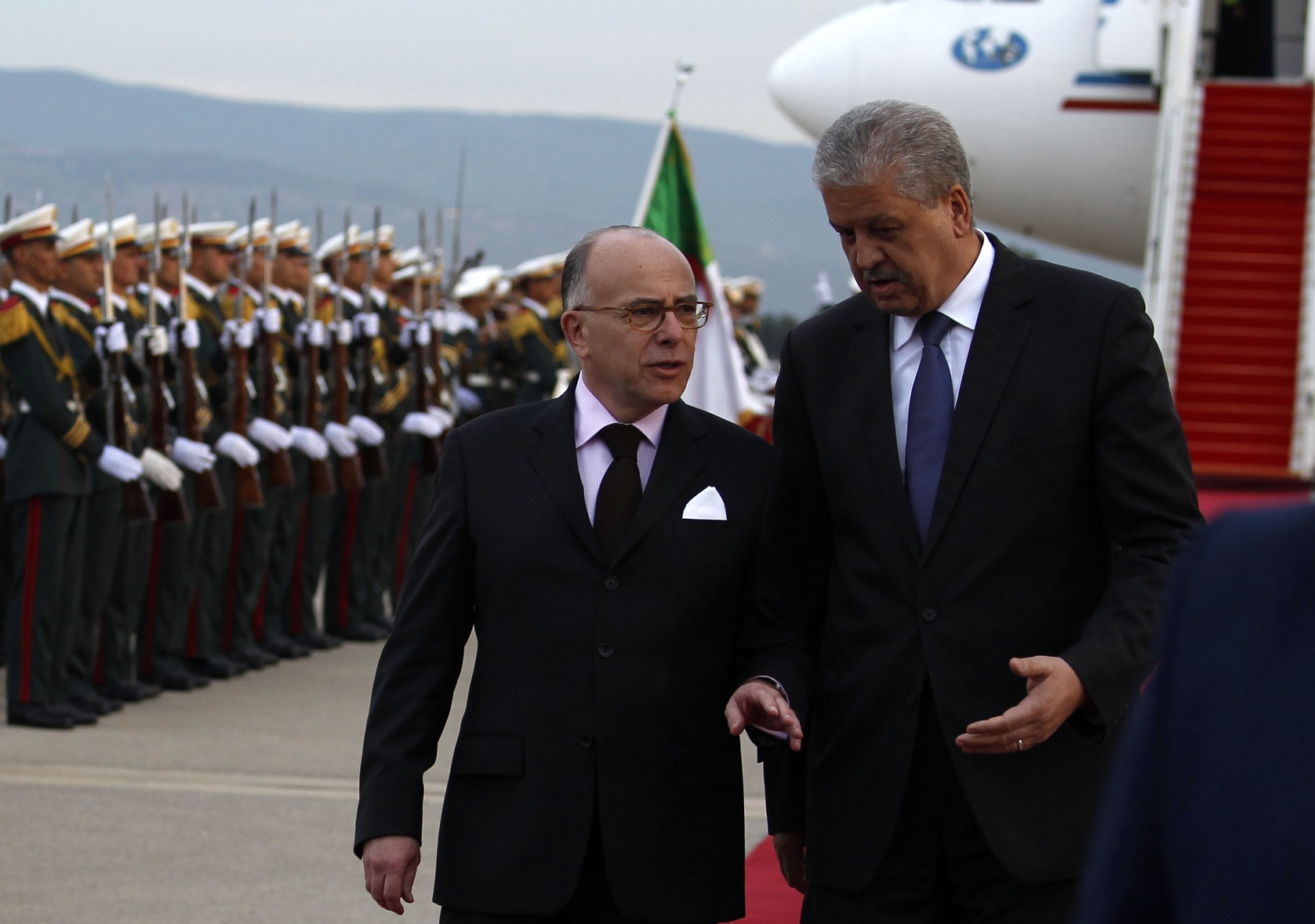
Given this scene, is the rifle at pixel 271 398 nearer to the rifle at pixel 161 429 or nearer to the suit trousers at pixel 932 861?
the rifle at pixel 161 429

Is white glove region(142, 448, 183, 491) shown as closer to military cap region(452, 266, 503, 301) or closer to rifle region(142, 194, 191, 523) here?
rifle region(142, 194, 191, 523)

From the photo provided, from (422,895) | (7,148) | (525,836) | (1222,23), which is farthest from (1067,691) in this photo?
(7,148)

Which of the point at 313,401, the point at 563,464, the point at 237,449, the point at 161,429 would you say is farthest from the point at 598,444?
the point at 313,401

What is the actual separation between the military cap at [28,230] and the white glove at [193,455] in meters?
1.09

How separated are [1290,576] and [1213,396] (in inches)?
519

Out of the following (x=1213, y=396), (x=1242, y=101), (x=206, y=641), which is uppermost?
(x=1242, y=101)

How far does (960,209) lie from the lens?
2543 millimetres

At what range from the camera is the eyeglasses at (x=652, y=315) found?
106 inches

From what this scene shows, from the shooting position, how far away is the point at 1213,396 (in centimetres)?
1367

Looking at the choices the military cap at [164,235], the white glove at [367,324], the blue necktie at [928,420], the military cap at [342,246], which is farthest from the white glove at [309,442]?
the blue necktie at [928,420]

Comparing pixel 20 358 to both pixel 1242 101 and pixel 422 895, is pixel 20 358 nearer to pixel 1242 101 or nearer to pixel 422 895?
pixel 422 895

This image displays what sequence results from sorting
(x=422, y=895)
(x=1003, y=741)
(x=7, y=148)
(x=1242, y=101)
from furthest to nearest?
(x=7, y=148) < (x=1242, y=101) < (x=422, y=895) < (x=1003, y=741)

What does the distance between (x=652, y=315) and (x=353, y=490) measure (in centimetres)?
769

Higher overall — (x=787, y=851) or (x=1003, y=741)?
(x=1003, y=741)
